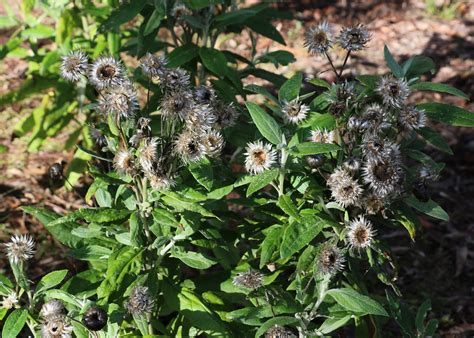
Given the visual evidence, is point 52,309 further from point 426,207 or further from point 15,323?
point 426,207

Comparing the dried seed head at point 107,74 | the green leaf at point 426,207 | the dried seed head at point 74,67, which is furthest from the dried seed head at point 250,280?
the dried seed head at point 74,67

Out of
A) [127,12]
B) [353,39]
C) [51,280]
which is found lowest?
[51,280]

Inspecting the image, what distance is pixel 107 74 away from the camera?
251 cm

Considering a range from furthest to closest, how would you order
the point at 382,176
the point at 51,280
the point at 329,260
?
1. the point at 51,280
2. the point at 329,260
3. the point at 382,176

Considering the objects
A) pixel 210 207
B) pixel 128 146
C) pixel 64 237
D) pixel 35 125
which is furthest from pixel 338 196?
pixel 35 125

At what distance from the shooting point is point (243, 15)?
3498 mm

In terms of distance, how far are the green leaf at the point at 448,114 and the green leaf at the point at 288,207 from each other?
2.16ft

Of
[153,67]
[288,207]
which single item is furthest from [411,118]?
[153,67]

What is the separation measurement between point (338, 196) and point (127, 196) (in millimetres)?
845

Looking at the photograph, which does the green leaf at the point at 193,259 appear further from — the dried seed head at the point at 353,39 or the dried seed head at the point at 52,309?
the dried seed head at the point at 353,39

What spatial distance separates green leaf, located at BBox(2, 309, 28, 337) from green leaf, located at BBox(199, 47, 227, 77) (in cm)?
147

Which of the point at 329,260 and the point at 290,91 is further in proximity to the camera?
the point at 290,91

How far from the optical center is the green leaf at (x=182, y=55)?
3488 millimetres

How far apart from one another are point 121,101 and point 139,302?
710 millimetres
